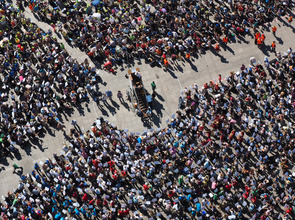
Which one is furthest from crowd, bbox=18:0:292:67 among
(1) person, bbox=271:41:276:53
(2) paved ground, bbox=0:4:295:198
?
(1) person, bbox=271:41:276:53

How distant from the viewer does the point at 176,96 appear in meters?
62.1

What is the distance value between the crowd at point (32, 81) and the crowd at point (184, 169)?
458cm

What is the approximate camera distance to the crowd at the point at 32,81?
194ft

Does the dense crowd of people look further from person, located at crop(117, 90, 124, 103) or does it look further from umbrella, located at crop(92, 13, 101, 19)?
person, located at crop(117, 90, 124, 103)

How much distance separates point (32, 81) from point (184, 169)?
77.8ft

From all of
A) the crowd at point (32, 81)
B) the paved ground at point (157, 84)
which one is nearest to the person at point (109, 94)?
the paved ground at point (157, 84)

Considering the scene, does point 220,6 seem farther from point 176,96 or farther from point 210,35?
point 176,96

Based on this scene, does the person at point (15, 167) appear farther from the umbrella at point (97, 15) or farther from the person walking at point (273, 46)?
the person walking at point (273, 46)

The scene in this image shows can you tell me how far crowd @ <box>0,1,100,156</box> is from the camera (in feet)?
194

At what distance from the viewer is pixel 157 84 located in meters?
63.1

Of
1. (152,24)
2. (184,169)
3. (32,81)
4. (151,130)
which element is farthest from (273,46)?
(32,81)

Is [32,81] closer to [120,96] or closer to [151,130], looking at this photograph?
[120,96]

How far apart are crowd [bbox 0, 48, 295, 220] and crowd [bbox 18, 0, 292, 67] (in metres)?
9.13

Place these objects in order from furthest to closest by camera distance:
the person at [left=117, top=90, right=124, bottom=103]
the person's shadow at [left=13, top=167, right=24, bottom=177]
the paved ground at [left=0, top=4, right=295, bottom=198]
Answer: the person at [left=117, top=90, right=124, bottom=103] < the paved ground at [left=0, top=4, right=295, bottom=198] < the person's shadow at [left=13, top=167, right=24, bottom=177]
